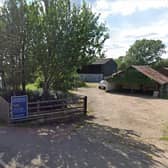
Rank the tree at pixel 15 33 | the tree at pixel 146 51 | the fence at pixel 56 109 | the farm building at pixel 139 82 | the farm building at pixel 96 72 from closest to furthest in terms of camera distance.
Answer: the fence at pixel 56 109 < the tree at pixel 15 33 < the farm building at pixel 139 82 < the farm building at pixel 96 72 < the tree at pixel 146 51

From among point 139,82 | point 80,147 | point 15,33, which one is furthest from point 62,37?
point 139,82

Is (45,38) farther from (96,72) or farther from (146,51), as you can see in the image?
(146,51)

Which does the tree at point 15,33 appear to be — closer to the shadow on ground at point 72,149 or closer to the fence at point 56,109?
the fence at point 56,109

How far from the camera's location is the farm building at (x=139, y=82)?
1294 inches

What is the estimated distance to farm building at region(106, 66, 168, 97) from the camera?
1294 inches

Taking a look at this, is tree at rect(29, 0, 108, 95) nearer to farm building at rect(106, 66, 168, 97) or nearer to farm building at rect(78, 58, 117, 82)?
farm building at rect(106, 66, 168, 97)

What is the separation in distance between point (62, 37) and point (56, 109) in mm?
3874

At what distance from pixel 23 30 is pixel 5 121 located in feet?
Result: 15.7

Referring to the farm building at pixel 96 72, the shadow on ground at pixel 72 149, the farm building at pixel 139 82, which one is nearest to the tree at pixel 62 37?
the shadow on ground at pixel 72 149

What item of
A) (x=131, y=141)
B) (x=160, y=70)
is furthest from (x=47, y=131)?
(x=160, y=70)

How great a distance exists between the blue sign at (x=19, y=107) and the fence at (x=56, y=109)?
0.95 feet

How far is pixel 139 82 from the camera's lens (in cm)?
3416

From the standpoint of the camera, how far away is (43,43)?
44.9ft

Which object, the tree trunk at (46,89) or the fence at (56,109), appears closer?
the fence at (56,109)
